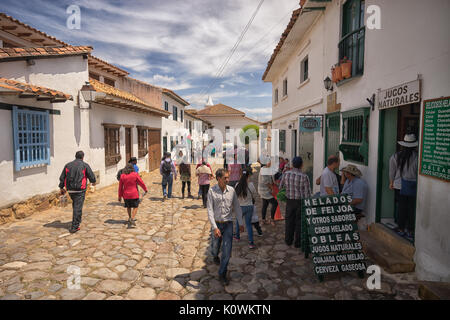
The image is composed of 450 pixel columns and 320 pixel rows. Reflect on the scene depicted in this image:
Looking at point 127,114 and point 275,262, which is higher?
point 127,114

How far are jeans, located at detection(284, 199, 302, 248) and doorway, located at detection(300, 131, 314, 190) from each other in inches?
169

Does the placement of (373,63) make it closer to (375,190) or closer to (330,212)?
(375,190)

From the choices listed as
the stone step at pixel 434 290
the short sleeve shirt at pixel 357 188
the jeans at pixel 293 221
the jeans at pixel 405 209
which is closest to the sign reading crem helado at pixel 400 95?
the short sleeve shirt at pixel 357 188

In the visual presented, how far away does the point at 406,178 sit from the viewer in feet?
14.6

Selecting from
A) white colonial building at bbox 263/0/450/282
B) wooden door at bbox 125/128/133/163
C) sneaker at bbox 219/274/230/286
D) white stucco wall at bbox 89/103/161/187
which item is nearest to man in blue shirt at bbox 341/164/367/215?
white colonial building at bbox 263/0/450/282

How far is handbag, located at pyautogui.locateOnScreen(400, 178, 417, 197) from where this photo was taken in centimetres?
443

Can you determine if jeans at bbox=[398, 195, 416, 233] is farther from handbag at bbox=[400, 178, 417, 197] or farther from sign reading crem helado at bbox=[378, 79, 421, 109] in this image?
sign reading crem helado at bbox=[378, 79, 421, 109]

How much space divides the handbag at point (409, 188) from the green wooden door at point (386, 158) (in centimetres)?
55

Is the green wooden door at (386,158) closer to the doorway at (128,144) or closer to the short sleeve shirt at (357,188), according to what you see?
the short sleeve shirt at (357,188)

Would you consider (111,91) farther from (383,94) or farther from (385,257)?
(385,257)

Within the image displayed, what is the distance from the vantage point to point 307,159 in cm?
991

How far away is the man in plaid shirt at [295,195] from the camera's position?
5.21 meters
